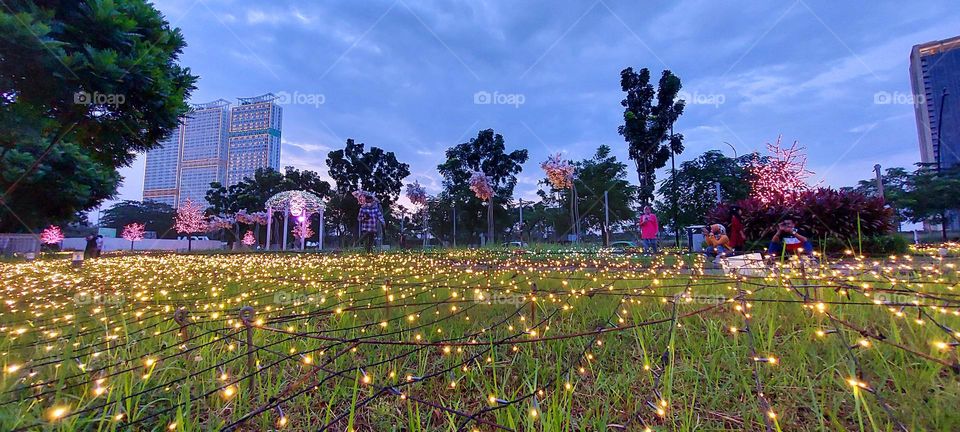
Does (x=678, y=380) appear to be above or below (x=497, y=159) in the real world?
below

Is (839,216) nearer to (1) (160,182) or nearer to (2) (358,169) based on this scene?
(2) (358,169)

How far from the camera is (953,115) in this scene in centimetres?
2934

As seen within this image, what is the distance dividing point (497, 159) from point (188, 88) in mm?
27574

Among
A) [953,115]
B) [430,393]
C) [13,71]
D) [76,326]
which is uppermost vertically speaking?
[953,115]

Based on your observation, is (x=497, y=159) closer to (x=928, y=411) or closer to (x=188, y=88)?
(x=188, y=88)

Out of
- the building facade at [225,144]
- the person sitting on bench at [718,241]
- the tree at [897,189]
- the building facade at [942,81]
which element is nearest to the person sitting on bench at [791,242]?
the person sitting on bench at [718,241]

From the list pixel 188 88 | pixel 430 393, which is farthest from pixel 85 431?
pixel 188 88

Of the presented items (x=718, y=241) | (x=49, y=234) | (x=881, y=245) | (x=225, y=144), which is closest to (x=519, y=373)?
(x=718, y=241)

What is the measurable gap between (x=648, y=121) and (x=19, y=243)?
2670 cm

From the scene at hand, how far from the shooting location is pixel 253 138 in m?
38.0

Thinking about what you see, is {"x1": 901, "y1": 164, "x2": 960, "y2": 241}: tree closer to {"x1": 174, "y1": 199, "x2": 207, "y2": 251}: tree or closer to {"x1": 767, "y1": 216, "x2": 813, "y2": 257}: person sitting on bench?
{"x1": 767, "y1": 216, "x2": 813, "y2": 257}: person sitting on bench

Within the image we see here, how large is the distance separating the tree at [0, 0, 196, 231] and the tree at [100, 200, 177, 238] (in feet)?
170

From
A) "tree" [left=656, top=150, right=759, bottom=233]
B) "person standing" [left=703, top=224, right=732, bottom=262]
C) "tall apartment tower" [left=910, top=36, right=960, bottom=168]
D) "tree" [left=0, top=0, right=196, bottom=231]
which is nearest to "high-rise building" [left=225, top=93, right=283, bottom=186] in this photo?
"tree" [left=0, top=0, right=196, bottom=231]

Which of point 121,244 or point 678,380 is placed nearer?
point 678,380
